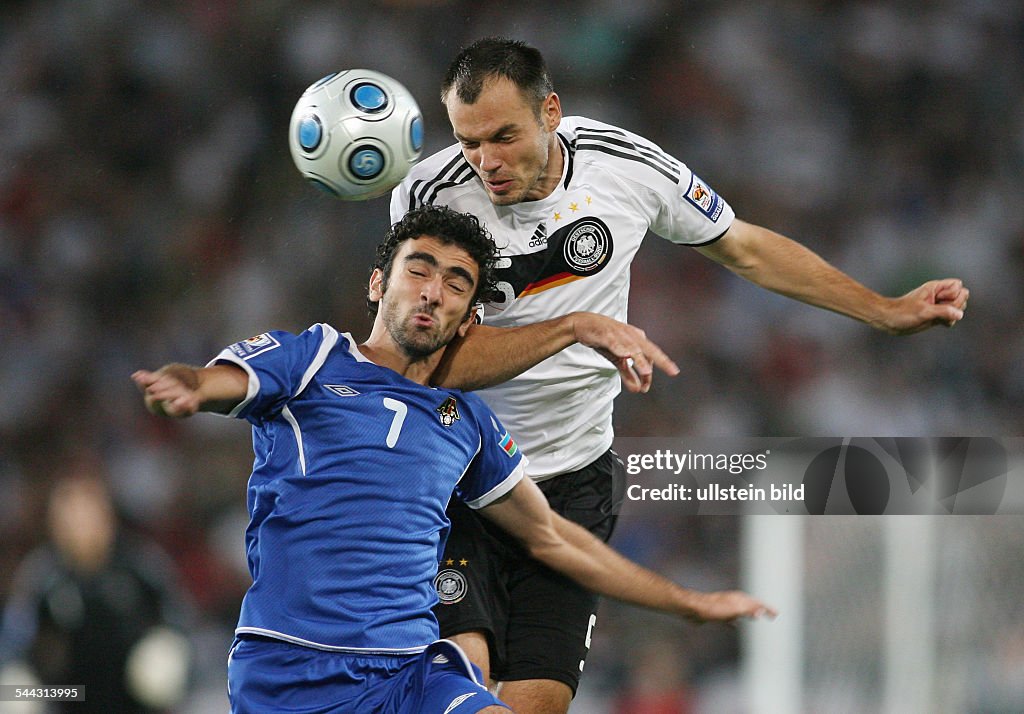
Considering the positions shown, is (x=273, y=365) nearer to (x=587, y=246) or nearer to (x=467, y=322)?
(x=467, y=322)

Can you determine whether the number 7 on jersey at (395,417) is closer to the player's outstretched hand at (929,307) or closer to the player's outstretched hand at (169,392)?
the player's outstretched hand at (169,392)

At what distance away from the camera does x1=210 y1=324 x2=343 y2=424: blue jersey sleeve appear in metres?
2.73

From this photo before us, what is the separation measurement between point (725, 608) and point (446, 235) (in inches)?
45.9

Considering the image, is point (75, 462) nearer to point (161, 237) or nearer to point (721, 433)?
point (161, 237)

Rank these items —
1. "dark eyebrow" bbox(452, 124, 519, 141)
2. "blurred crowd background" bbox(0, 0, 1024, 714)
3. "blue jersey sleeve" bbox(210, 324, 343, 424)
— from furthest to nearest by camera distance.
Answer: "blurred crowd background" bbox(0, 0, 1024, 714) → "dark eyebrow" bbox(452, 124, 519, 141) → "blue jersey sleeve" bbox(210, 324, 343, 424)

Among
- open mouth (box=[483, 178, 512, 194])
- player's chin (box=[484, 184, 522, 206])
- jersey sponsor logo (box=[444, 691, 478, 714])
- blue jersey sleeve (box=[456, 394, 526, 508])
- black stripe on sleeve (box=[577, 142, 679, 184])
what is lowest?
jersey sponsor logo (box=[444, 691, 478, 714])

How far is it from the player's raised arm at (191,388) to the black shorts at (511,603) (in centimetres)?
93

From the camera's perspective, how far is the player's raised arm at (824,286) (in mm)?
3742

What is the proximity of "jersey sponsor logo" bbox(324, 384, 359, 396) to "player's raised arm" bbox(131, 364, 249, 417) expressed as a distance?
0.25 m

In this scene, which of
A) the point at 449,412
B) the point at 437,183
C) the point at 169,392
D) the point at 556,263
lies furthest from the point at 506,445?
the point at 169,392

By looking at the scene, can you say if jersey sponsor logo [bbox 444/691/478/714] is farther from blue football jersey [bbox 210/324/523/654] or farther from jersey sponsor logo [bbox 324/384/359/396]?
jersey sponsor logo [bbox 324/384/359/396]

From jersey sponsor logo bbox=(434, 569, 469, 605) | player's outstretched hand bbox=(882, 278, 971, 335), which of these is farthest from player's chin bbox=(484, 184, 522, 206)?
player's outstretched hand bbox=(882, 278, 971, 335)

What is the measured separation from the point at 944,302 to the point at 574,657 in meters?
1.53

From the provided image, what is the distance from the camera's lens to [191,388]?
250 cm
